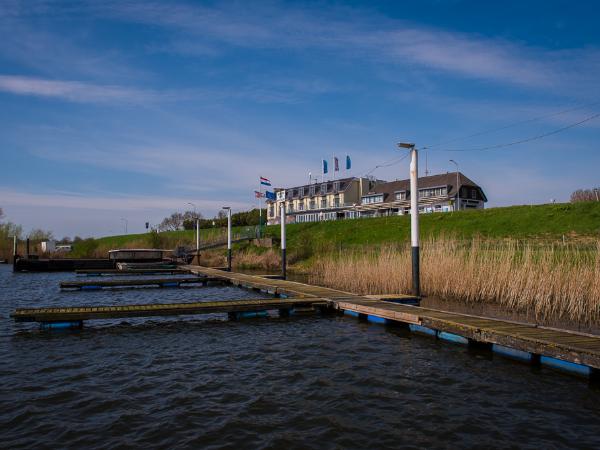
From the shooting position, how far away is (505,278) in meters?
13.8

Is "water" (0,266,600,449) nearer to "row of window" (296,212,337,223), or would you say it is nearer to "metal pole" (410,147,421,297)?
"metal pole" (410,147,421,297)

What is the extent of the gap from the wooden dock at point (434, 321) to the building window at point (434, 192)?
4706 cm

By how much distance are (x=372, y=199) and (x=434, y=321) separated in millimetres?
63087

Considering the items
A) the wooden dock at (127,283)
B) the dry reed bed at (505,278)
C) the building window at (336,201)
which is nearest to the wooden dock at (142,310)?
the dry reed bed at (505,278)

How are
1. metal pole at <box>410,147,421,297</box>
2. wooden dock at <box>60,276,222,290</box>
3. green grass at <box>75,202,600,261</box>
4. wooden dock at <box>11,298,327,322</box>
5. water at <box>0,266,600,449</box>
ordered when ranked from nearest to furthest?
water at <box>0,266,600,449</box> < wooden dock at <box>11,298,327,322</box> < metal pole at <box>410,147,421,297</box> < wooden dock at <box>60,276,222,290</box> < green grass at <box>75,202,600,261</box>

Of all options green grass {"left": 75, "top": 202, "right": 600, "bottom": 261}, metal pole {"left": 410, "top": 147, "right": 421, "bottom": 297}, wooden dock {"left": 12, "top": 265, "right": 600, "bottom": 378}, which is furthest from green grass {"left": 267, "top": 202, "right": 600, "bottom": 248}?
wooden dock {"left": 12, "top": 265, "right": 600, "bottom": 378}

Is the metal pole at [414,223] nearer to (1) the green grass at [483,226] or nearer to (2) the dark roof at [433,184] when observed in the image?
(1) the green grass at [483,226]

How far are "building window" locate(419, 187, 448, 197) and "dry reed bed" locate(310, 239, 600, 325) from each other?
145 feet

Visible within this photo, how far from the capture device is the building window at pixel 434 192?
2413 inches

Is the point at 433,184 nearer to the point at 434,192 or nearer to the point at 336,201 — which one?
the point at 434,192

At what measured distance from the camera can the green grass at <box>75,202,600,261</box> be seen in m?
33.1

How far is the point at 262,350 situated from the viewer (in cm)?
988

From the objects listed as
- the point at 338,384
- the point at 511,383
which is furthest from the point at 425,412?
the point at 511,383

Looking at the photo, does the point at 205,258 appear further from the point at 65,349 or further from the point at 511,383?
the point at 511,383
